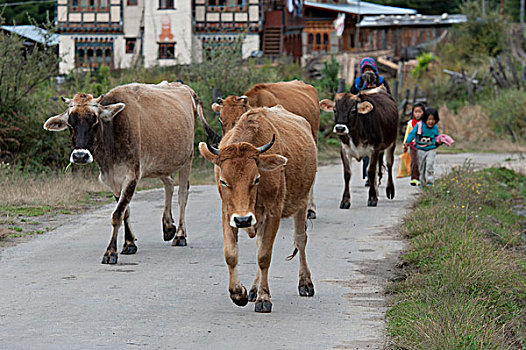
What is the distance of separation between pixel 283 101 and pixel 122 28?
38.2 meters

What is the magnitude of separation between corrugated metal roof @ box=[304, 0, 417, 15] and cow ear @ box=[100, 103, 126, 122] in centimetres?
4667

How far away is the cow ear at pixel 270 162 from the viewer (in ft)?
24.0

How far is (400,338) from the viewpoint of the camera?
6.63 m

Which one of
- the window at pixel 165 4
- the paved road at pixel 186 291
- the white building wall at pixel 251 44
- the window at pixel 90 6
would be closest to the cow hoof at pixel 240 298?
the paved road at pixel 186 291

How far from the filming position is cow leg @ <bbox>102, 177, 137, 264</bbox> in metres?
9.95

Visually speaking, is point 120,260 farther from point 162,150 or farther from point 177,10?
point 177,10

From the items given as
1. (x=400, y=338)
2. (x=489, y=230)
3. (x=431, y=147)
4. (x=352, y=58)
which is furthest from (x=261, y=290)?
(x=352, y=58)

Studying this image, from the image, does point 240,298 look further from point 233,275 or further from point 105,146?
point 105,146

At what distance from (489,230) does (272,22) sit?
41588 millimetres

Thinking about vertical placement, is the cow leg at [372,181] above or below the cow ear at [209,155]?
below

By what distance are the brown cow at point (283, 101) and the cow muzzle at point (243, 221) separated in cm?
494

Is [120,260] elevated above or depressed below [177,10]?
below

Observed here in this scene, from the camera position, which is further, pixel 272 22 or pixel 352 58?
pixel 272 22

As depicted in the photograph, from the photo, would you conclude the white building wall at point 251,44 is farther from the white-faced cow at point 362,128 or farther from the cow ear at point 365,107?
the cow ear at point 365,107
